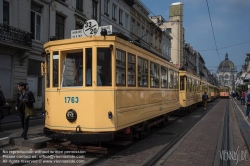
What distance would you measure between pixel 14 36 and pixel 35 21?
310cm

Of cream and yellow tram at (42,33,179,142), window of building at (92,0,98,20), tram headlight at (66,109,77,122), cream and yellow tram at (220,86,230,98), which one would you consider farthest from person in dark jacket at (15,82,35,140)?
cream and yellow tram at (220,86,230,98)

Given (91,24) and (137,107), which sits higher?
(91,24)

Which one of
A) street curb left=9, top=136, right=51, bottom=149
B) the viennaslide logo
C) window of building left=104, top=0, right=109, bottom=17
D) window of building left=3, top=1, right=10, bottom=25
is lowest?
the viennaslide logo

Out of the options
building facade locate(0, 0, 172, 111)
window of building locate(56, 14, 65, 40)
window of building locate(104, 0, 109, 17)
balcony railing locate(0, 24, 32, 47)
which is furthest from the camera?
window of building locate(104, 0, 109, 17)

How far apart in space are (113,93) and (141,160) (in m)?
1.73

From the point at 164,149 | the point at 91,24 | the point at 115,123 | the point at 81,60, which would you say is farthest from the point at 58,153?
the point at 91,24

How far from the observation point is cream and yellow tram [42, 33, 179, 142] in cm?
627

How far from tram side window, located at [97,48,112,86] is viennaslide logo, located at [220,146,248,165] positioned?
3477mm

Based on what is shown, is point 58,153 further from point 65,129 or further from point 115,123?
point 115,123

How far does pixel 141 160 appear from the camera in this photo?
6348 mm

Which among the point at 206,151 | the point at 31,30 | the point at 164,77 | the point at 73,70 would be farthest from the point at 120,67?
the point at 31,30

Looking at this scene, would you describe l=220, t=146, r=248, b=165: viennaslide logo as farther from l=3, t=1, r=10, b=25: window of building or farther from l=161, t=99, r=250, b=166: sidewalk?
l=3, t=1, r=10, b=25: window of building

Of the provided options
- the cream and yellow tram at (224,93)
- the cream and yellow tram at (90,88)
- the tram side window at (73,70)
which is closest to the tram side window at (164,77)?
the cream and yellow tram at (90,88)

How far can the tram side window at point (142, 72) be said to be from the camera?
7.82 m
